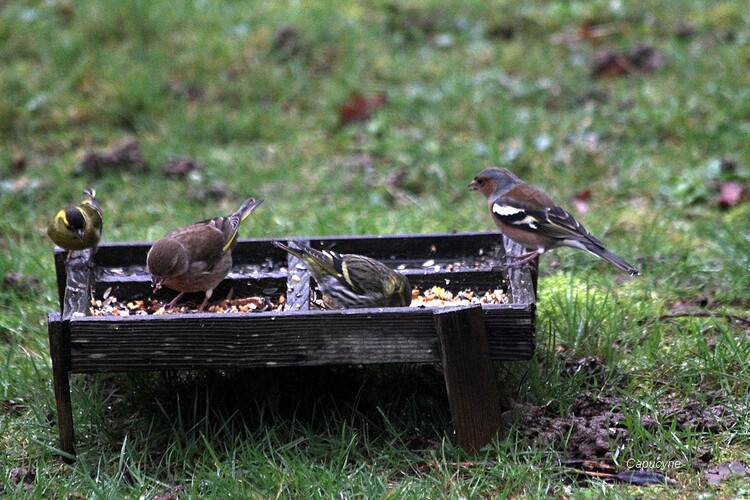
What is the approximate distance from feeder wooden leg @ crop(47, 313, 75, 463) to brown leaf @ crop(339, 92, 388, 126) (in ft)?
15.8

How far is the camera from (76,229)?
5.24 meters

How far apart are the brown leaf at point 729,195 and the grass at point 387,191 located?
141 millimetres

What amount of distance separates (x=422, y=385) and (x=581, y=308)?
104 cm

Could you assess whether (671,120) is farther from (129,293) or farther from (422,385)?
(129,293)

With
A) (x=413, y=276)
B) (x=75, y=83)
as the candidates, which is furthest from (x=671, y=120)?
(x=75, y=83)

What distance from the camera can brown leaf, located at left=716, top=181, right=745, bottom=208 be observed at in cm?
678

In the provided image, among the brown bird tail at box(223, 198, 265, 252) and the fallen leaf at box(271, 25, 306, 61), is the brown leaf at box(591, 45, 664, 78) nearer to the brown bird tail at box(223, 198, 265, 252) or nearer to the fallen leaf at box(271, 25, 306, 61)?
the fallen leaf at box(271, 25, 306, 61)

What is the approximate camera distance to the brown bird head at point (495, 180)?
5.73m

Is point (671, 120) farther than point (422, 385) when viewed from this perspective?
Yes

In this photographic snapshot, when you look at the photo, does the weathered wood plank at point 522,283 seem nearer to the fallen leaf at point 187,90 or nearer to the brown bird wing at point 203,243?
the brown bird wing at point 203,243

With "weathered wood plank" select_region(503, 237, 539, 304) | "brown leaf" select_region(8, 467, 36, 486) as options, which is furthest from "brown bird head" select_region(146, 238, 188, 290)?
"weathered wood plank" select_region(503, 237, 539, 304)

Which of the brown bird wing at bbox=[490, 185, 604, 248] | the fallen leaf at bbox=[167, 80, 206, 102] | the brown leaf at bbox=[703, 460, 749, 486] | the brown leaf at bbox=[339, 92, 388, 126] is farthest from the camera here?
the fallen leaf at bbox=[167, 80, 206, 102]

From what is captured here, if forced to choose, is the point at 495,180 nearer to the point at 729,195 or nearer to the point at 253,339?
the point at 729,195

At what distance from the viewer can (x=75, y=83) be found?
9148 mm
